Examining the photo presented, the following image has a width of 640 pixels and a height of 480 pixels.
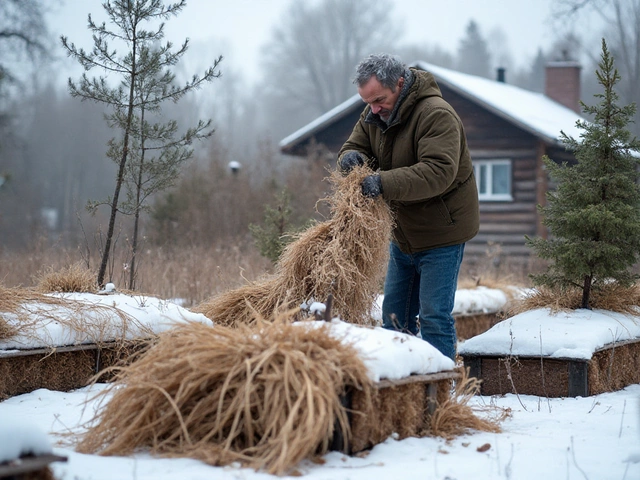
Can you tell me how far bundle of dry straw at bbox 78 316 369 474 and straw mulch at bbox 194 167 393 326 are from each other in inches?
42.3

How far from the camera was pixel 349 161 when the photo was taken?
449 centimetres

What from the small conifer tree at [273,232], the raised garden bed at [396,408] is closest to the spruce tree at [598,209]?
the raised garden bed at [396,408]

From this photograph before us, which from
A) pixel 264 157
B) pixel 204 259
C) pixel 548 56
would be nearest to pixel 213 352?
pixel 204 259

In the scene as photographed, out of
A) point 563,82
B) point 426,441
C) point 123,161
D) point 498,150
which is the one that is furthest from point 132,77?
point 563,82

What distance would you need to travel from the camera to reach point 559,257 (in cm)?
540

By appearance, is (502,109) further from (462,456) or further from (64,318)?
(462,456)

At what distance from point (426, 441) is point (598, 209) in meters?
2.63

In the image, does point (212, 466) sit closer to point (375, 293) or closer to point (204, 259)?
point (375, 293)

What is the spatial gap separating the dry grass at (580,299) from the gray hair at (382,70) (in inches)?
84.2

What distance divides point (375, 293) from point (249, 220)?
10.8 meters

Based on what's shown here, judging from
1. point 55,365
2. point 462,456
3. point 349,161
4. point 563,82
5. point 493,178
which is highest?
point 563,82

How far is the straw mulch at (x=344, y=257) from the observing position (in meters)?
4.30

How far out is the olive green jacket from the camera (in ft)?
13.5

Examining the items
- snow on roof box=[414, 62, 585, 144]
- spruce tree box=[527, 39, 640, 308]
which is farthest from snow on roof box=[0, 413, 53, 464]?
snow on roof box=[414, 62, 585, 144]
